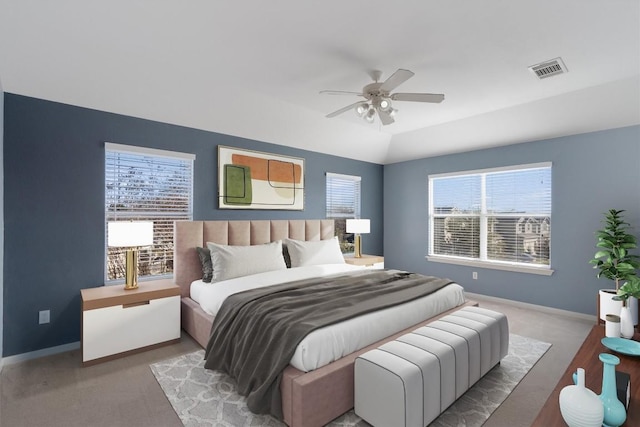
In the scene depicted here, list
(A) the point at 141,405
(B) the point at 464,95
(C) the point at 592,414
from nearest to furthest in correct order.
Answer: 1. (C) the point at 592,414
2. (A) the point at 141,405
3. (B) the point at 464,95

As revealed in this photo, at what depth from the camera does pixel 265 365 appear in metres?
2.05

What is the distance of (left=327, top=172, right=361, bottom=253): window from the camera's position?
550 centimetres

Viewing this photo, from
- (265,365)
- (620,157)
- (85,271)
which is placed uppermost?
(620,157)

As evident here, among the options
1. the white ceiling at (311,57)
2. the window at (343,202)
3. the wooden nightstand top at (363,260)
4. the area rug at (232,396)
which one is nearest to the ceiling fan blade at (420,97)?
the white ceiling at (311,57)

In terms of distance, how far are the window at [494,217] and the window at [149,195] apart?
4228mm

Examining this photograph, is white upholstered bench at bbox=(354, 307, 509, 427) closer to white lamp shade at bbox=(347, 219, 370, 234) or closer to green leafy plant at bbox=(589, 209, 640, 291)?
green leafy plant at bbox=(589, 209, 640, 291)

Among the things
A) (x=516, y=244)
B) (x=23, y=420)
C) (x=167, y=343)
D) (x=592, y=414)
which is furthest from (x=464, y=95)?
(x=23, y=420)

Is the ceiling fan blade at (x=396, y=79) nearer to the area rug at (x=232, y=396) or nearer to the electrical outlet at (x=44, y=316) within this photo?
the area rug at (x=232, y=396)

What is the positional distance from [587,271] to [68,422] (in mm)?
5522

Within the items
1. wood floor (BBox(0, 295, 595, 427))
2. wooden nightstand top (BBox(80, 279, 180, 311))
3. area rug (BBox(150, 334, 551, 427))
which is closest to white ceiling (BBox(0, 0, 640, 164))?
wooden nightstand top (BBox(80, 279, 180, 311))

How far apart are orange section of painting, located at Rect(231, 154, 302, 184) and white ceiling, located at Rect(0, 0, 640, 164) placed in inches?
13.9

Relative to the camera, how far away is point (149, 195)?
3.55m

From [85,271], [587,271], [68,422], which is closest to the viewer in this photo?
[68,422]

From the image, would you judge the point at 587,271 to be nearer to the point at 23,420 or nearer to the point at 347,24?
the point at 347,24
